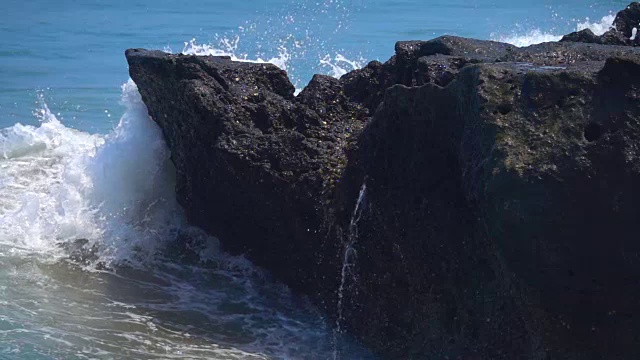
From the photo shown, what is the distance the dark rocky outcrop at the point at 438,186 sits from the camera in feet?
15.2

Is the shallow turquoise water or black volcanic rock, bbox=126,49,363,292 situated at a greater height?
the shallow turquoise water

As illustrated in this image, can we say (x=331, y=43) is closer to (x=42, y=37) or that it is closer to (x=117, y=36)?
(x=117, y=36)

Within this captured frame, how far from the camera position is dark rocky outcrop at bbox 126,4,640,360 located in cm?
464

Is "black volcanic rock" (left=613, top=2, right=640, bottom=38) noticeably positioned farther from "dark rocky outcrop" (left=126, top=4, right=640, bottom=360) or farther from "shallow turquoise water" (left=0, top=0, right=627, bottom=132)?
"shallow turquoise water" (left=0, top=0, right=627, bottom=132)

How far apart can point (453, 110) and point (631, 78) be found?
95 centimetres

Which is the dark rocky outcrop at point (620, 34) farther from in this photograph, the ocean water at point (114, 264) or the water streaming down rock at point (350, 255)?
the ocean water at point (114, 264)

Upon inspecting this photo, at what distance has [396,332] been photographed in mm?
5715

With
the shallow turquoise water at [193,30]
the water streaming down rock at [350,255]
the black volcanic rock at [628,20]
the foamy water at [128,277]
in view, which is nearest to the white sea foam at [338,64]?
the shallow turquoise water at [193,30]

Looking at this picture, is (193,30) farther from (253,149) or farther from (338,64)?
(253,149)

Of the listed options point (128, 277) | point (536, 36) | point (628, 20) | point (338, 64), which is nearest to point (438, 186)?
point (128, 277)

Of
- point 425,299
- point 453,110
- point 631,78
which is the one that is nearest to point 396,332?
point 425,299

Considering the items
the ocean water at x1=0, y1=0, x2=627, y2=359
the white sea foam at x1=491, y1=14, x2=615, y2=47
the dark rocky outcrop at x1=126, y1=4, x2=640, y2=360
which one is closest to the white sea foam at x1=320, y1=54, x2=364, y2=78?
the ocean water at x1=0, y1=0, x2=627, y2=359

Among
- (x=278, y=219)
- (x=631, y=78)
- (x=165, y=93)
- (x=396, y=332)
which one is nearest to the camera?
(x=631, y=78)

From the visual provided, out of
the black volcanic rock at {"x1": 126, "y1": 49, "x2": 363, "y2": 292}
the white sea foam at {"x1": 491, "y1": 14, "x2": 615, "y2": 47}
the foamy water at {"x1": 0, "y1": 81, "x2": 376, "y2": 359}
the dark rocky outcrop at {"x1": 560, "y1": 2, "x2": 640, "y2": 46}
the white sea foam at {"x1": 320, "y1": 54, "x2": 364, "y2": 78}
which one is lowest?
the foamy water at {"x1": 0, "y1": 81, "x2": 376, "y2": 359}
